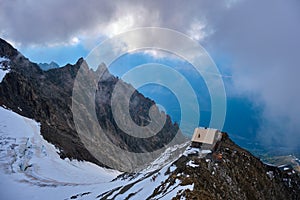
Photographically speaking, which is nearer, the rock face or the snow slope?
the snow slope

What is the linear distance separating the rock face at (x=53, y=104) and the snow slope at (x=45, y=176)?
821cm

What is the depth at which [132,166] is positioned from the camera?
476ft

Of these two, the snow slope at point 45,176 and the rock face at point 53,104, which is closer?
the snow slope at point 45,176

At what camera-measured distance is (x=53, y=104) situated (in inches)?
5315

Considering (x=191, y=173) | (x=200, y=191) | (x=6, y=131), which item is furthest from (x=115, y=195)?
(x=6, y=131)

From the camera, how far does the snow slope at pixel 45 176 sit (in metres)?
35.8

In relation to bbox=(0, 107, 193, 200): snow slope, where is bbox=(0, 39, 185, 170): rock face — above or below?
above

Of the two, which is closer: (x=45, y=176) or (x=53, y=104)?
(x=45, y=176)

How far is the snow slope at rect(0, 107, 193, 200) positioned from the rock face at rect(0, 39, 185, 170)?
821 centimetres

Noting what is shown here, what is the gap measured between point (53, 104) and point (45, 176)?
263 feet

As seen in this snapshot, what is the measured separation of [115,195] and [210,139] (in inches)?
553

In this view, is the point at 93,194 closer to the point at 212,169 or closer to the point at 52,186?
the point at 52,186

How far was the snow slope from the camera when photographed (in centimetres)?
3584

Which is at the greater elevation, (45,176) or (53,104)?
(53,104)
